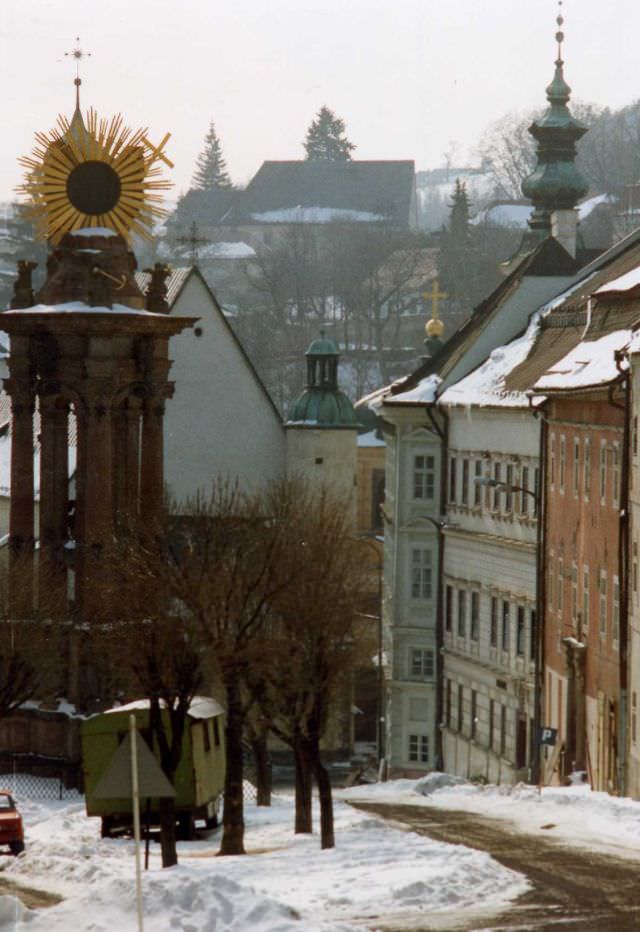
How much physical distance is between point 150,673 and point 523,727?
26579mm

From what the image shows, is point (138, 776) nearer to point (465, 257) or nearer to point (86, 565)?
point (86, 565)

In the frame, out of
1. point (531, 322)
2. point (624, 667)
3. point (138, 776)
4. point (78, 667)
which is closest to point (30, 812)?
point (78, 667)

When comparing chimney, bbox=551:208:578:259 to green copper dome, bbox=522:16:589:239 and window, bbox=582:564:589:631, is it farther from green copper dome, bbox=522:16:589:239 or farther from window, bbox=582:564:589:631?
window, bbox=582:564:589:631

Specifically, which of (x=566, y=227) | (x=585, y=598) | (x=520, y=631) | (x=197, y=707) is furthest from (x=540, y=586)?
(x=566, y=227)

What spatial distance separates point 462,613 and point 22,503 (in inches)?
694

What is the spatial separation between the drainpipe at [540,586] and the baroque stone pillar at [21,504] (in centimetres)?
1182

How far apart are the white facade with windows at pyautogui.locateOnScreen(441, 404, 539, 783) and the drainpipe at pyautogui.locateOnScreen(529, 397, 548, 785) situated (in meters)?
0.57

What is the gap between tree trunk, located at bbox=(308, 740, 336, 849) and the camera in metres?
37.8

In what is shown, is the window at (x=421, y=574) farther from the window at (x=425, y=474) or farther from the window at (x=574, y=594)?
the window at (x=574, y=594)

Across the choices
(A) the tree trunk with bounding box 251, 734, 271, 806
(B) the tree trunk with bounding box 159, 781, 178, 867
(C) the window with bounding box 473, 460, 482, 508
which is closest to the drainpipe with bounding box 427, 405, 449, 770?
(C) the window with bounding box 473, 460, 482, 508

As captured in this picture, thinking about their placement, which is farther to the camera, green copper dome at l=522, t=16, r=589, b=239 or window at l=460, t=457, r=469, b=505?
green copper dome at l=522, t=16, r=589, b=239

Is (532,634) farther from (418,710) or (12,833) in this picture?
(12,833)

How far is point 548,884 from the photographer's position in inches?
1251

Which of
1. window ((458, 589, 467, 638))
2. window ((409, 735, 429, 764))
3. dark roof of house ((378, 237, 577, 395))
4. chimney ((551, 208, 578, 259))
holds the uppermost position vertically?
chimney ((551, 208, 578, 259))
